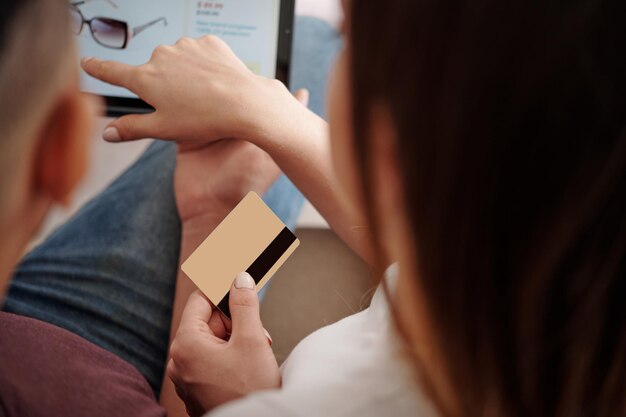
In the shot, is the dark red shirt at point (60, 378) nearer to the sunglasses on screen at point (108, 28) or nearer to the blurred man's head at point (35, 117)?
the blurred man's head at point (35, 117)

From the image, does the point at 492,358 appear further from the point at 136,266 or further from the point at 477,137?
the point at 136,266

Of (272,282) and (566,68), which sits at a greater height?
(566,68)

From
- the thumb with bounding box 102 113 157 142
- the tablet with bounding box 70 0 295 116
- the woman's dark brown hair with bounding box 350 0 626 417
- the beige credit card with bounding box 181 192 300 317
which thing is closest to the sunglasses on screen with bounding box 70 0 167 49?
the tablet with bounding box 70 0 295 116

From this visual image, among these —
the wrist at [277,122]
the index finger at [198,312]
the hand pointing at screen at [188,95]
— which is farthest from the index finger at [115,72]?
the index finger at [198,312]

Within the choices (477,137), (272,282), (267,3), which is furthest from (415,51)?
(272,282)

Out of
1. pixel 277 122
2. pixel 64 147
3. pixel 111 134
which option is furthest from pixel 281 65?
pixel 64 147

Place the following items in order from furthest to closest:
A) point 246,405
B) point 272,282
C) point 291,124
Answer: point 272,282
point 291,124
point 246,405

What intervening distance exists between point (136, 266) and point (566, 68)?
0.59 m

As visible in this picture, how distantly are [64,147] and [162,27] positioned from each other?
1.25 ft

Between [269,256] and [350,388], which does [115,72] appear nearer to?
[269,256]

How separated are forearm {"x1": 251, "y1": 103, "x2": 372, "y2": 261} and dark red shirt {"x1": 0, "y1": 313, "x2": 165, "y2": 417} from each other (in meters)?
0.29

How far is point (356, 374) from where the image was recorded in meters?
0.44

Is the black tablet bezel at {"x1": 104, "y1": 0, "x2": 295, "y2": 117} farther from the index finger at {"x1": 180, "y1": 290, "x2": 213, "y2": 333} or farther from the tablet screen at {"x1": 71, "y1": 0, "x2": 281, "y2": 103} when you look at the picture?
the index finger at {"x1": 180, "y1": 290, "x2": 213, "y2": 333}

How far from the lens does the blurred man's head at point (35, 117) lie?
12.2 inches
